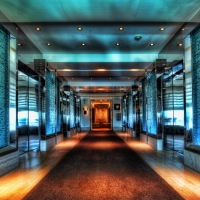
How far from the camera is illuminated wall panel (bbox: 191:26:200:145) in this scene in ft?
17.1

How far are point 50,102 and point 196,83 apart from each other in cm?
659

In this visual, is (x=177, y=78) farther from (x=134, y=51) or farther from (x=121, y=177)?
(x=121, y=177)

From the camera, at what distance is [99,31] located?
631cm

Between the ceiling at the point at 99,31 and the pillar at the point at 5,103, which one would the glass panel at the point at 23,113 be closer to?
the ceiling at the point at 99,31

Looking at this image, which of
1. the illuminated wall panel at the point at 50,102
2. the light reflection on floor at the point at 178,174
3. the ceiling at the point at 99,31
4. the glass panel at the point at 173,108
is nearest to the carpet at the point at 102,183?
the light reflection on floor at the point at 178,174

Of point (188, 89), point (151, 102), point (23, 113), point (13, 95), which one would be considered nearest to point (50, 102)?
point (23, 113)

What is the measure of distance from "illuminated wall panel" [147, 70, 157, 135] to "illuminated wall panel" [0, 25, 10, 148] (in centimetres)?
643

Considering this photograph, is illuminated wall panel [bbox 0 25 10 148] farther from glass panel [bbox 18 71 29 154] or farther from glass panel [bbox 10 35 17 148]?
glass panel [bbox 18 71 29 154]

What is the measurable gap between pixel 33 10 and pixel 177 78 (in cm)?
588

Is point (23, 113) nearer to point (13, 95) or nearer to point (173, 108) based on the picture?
point (13, 95)

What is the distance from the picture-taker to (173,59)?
25.0 ft

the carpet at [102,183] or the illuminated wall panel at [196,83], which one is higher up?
the illuminated wall panel at [196,83]

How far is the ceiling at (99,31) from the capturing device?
471cm

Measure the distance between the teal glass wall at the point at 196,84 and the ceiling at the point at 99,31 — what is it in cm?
36
